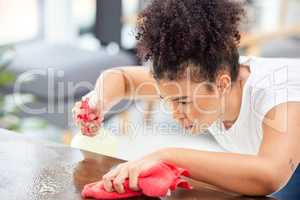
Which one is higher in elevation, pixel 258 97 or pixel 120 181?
pixel 258 97

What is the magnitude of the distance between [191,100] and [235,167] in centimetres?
24

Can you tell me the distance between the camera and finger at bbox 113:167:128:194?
1.00 m

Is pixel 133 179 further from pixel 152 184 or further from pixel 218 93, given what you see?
pixel 218 93

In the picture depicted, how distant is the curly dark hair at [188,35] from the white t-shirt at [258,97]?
13cm

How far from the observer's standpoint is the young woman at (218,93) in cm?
103

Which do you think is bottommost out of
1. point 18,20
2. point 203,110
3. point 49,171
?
point 49,171

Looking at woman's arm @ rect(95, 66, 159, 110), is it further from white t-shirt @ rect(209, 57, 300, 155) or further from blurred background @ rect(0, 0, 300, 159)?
white t-shirt @ rect(209, 57, 300, 155)

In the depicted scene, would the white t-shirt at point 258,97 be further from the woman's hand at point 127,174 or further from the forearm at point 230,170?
the woman's hand at point 127,174

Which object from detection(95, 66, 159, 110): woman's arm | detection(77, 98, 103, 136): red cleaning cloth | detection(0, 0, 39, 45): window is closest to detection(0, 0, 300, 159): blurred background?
detection(0, 0, 39, 45): window

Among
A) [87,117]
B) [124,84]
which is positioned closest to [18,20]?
[124,84]

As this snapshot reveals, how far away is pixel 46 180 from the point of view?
3.51 ft

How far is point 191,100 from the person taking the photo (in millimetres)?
1206

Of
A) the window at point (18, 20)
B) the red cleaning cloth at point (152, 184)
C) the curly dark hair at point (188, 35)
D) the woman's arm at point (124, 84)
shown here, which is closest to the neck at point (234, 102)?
the curly dark hair at point (188, 35)

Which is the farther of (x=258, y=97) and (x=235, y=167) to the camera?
(x=258, y=97)
